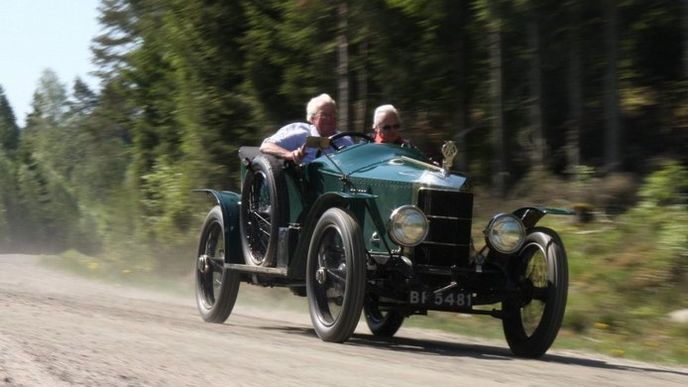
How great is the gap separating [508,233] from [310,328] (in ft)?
8.67

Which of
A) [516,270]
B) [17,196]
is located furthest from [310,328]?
[17,196]

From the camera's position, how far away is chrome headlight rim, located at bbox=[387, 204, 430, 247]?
25.5 feet

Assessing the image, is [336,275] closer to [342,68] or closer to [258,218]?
[258,218]

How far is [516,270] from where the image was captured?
8.33 meters

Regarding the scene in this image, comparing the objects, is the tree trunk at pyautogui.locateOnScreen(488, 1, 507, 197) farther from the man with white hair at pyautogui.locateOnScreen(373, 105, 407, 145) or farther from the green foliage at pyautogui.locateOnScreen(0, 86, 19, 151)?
the green foliage at pyautogui.locateOnScreen(0, 86, 19, 151)

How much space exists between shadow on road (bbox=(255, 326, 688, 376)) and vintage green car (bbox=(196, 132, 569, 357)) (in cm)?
24

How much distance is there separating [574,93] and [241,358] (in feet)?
29.6

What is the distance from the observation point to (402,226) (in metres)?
7.77

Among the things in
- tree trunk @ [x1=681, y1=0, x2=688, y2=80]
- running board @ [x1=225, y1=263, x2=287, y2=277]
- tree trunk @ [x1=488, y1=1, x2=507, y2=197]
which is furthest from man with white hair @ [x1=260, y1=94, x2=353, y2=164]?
tree trunk @ [x1=681, y1=0, x2=688, y2=80]

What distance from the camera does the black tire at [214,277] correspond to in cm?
1021

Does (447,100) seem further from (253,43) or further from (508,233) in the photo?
(508,233)

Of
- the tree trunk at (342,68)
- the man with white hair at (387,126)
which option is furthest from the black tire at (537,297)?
the tree trunk at (342,68)

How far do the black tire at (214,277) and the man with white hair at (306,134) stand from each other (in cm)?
116

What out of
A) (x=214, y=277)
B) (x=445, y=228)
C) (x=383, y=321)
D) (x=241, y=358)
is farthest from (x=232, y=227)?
(x=241, y=358)
